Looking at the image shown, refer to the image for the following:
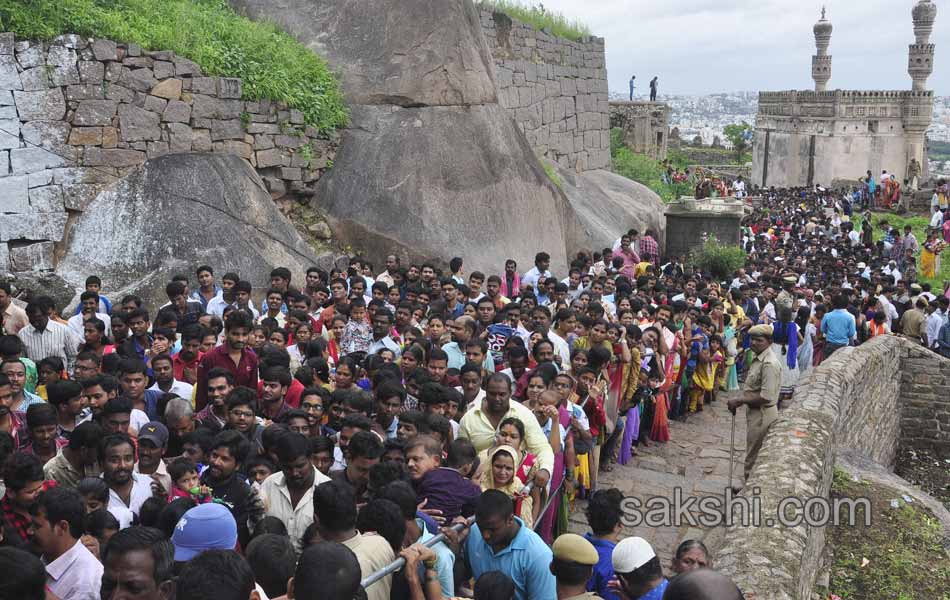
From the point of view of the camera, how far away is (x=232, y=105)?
11.8 metres

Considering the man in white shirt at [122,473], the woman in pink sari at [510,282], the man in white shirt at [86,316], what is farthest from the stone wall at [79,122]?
the man in white shirt at [122,473]

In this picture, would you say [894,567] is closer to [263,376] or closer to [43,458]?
[263,376]

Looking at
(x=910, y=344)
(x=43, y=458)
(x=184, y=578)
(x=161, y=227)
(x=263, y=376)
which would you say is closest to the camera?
(x=184, y=578)

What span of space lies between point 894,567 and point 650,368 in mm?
2775

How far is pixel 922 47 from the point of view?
179 ft

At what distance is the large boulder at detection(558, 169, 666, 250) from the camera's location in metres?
18.0

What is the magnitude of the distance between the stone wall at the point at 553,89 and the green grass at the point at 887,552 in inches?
429

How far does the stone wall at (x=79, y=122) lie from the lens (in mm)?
9742

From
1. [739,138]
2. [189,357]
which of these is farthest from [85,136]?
[739,138]

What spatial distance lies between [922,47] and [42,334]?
58.0 meters

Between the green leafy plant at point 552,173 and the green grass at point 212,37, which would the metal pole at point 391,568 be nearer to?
the green grass at point 212,37

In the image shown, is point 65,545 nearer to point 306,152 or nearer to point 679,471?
point 679,471

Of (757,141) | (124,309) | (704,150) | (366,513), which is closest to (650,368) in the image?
(124,309)

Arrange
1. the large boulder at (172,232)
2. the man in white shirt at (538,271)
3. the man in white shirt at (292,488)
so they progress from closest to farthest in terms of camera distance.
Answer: the man in white shirt at (292,488), the large boulder at (172,232), the man in white shirt at (538,271)
